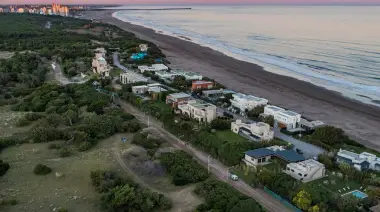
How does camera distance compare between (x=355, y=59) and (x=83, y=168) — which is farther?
(x=355, y=59)

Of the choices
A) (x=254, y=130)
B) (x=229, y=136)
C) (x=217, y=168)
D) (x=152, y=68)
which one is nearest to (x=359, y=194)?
(x=217, y=168)

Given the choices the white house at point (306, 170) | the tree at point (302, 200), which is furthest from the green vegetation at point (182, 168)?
the tree at point (302, 200)

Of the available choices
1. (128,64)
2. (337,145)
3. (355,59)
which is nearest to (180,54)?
(128,64)

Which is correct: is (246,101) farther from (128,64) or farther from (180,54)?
(180,54)

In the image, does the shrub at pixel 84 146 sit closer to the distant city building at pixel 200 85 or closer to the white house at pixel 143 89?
the white house at pixel 143 89

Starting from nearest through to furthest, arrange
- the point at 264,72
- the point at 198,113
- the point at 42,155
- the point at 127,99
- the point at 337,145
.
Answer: the point at 42,155
the point at 337,145
the point at 198,113
the point at 127,99
the point at 264,72

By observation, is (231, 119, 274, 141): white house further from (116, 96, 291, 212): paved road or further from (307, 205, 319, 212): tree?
(307, 205, 319, 212): tree

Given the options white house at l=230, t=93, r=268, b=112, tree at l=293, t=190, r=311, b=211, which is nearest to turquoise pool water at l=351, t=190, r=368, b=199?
tree at l=293, t=190, r=311, b=211

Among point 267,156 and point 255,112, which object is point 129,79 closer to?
point 255,112
